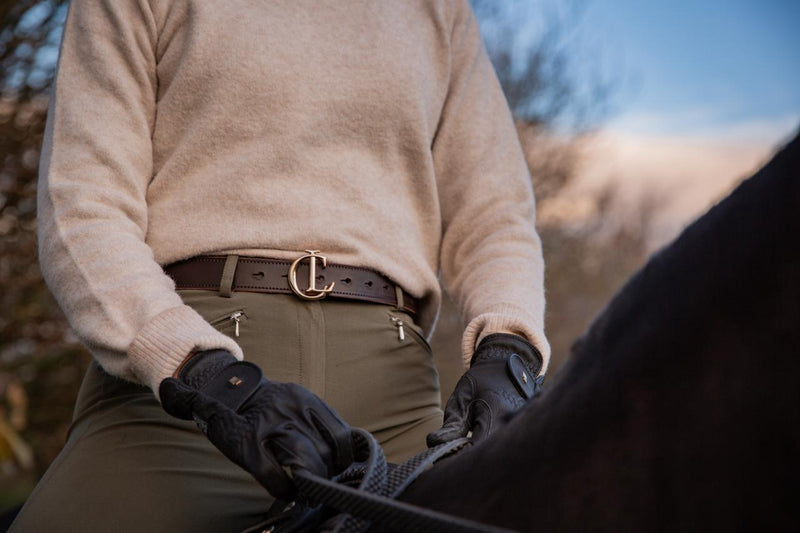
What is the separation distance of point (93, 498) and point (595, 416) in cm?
90

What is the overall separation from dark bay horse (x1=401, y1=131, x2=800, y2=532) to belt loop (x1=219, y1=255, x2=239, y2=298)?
843 mm

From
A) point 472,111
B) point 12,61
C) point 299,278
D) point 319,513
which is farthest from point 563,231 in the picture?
point 319,513

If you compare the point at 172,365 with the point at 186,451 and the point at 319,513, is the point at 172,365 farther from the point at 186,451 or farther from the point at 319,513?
the point at 319,513

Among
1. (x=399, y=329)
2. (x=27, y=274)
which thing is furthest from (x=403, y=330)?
(x=27, y=274)

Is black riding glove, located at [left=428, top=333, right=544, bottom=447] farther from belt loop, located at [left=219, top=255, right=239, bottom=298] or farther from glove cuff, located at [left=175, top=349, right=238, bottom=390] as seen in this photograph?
belt loop, located at [left=219, top=255, right=239, bottom=298]

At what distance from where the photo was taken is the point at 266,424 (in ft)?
3.59

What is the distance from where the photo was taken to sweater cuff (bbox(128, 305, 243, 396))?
130 centimetres

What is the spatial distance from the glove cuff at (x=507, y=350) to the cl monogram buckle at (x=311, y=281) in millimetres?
337

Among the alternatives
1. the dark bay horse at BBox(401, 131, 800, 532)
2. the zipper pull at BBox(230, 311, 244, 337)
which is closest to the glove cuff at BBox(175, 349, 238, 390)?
the zipper pull at BBox(230, 311, 244, 337)

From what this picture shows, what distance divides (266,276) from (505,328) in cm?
51

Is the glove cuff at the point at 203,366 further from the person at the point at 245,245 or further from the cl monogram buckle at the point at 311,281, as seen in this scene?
the cl monogram buckle at the point at 311,281

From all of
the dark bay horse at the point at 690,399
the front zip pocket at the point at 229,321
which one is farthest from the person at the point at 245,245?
the dark bay horse at the point at 690,399

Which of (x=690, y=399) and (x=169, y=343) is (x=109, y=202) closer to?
(x=169, y=343)

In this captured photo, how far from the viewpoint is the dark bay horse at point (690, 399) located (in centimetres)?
68
